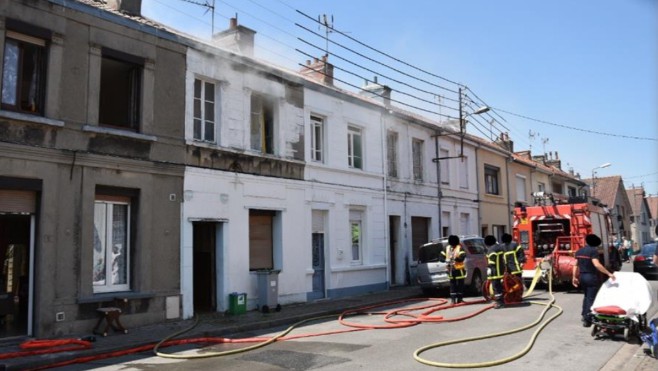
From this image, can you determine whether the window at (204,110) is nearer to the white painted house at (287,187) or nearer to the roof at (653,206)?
the white painted house at (287,187)

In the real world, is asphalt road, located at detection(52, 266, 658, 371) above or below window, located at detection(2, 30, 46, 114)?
below

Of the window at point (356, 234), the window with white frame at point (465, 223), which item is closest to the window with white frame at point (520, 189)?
the window with white frame at point (465, 223)

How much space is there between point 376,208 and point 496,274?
6.02m

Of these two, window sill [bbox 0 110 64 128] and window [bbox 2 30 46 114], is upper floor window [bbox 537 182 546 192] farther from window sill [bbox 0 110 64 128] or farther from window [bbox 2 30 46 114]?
window [bbox 2 30 46 114]

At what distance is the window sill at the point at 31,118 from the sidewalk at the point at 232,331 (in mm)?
3904

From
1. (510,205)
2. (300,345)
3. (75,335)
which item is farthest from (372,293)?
(510,205)

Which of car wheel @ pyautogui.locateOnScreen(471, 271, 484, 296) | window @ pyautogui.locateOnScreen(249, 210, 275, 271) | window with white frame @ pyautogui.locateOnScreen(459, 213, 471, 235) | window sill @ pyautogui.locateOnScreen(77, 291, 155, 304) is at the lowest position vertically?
car wheel @ pyautogui.locateOnScreen(471, 271, 484, 296)

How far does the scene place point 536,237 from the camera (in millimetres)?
18609

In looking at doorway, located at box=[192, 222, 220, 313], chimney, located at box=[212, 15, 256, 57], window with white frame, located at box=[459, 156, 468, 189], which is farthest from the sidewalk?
window with white frame, located at box=[459, 156, 468, 189]

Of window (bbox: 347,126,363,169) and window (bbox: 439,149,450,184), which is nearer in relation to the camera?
window (bbox: 347,126,363,169)

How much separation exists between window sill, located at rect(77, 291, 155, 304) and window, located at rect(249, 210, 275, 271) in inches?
135

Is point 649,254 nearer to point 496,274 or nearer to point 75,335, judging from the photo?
point 496,274

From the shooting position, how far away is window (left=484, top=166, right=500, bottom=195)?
89.6 feet

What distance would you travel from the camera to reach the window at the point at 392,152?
2017 centimetres
